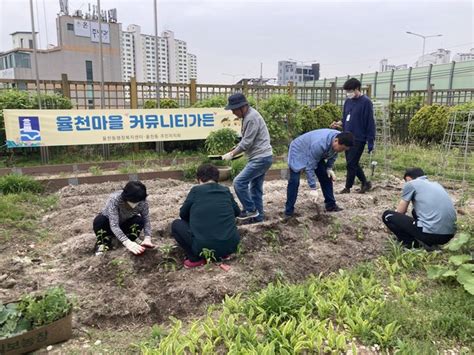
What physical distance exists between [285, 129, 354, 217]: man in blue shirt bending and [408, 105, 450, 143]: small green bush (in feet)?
24.1

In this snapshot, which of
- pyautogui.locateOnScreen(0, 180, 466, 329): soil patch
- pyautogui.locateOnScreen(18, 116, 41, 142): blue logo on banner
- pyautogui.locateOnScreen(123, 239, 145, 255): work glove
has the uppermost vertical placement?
pyautogui.locateOnScreen(18, 116, 41, 142): blue logo on banner

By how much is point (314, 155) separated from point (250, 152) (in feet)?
2.40

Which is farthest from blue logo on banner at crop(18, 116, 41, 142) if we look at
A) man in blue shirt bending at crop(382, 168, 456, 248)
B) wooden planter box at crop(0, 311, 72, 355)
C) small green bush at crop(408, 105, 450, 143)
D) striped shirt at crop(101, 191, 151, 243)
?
small green bush at crop(408, 105, 450, 143)

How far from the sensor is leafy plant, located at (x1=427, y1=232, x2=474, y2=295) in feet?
9.56

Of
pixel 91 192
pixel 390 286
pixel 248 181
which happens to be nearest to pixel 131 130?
pixel 91 192

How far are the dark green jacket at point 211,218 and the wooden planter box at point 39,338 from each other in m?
1.26

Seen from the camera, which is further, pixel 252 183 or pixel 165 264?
pixel 252 183

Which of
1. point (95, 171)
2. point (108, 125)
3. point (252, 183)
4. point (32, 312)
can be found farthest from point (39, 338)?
point (108, 125)

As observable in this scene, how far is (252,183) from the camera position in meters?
4.91

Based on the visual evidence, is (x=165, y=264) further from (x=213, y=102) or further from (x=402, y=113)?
(x=402, y=113)

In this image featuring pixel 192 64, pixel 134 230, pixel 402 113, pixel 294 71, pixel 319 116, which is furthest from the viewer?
pixel 294 71

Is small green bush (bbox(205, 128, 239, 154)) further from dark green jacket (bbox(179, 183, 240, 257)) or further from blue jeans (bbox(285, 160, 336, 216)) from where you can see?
dark green jacket (bbox(179, 183, 240, 257))

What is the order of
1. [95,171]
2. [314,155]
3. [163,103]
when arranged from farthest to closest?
[163,103] < [95,171] < [314,155]

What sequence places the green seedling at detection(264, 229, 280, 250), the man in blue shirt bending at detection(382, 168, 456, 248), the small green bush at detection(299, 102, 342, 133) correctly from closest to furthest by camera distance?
the man in blue shirt bending at detection(382, 168, 456, 248)
the green seedling at detection(264, 229, 280, 250)
the small green bush at detection(299, 102, 342, 133)
